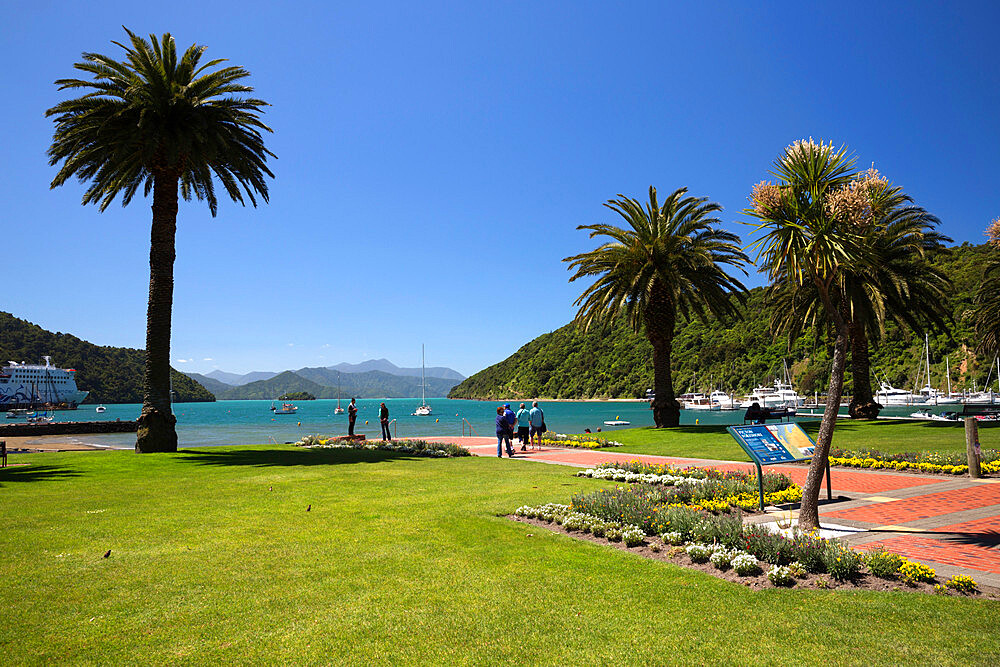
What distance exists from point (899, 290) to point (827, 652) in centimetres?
2844

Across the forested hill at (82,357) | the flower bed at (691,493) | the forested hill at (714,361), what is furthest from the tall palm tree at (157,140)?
the forested hill at (82,357)

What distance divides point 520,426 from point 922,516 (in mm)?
17608

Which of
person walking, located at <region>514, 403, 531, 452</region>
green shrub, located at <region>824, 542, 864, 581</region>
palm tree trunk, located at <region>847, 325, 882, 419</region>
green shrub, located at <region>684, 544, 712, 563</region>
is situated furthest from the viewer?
palm tree trunk, located at <region>847, 325, 882, 419</region>

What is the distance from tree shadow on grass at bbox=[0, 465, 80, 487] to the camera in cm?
1423

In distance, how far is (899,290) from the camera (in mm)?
27391

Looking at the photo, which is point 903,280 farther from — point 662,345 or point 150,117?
point 150,117

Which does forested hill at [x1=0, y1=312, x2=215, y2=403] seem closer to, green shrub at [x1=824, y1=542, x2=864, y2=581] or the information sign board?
the information sign board

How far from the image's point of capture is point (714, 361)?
426 ft

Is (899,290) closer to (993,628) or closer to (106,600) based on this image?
(993,628)

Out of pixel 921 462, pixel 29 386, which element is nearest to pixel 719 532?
pixel 921 462

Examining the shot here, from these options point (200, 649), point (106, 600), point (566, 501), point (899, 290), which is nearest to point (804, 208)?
point (566, 501)

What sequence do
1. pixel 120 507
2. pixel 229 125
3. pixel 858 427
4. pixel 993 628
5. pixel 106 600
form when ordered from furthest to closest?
pixel 858 427 < pixel 229 125 < pixel 120 507 < pixel 106 600 < pixel 993 628

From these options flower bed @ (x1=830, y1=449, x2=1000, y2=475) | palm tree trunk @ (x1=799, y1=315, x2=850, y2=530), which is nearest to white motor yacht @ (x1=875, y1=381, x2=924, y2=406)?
flower bed @ (x1=830, y1=449, x2=1000, y2=475)

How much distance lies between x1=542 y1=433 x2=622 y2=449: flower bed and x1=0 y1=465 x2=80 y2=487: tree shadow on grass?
17.8 metres
